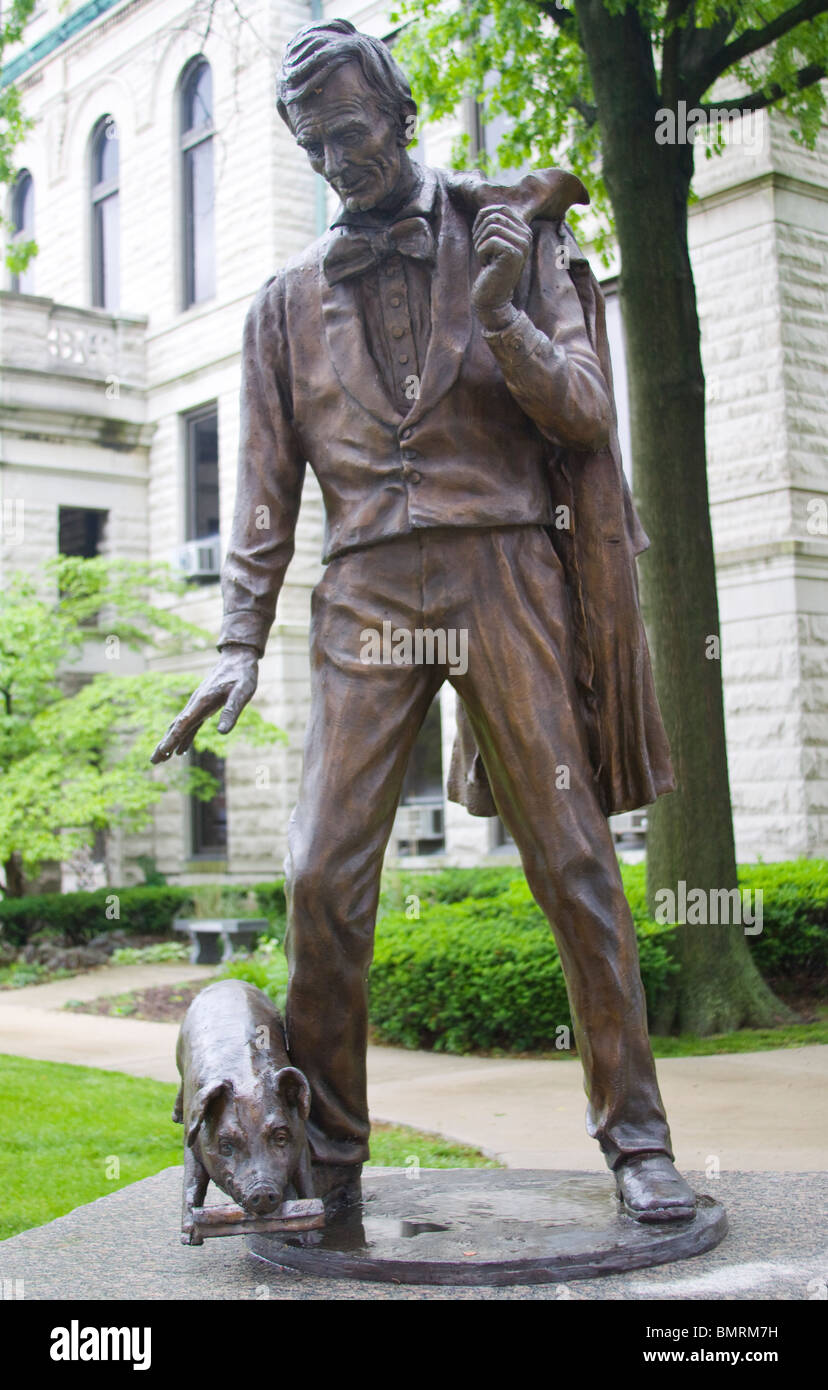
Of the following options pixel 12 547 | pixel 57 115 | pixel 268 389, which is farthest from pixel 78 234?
pixel 268 389

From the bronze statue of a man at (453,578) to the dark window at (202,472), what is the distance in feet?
57.1

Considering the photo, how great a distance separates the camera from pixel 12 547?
20594 mm

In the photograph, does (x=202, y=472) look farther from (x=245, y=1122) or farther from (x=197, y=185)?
(x=245, y=1122)

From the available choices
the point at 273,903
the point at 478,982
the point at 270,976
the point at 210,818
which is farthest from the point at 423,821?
the point at 478,982

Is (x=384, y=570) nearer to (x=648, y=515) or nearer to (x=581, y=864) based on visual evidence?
(x=581, y=864)

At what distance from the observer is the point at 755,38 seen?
9.47 m

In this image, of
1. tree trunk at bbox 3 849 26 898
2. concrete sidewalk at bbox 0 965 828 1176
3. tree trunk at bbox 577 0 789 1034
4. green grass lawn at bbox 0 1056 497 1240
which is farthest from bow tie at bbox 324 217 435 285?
tree trunk at bbox 3 849 26 898

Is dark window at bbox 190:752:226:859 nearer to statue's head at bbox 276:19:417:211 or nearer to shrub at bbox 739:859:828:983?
shrub at bbox 739:859:828:983

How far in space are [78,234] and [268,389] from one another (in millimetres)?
20964

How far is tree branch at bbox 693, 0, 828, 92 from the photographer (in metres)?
9.30

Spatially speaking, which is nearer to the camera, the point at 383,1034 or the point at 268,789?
the point at 383,1034

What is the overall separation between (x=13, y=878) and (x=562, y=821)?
48.2ft

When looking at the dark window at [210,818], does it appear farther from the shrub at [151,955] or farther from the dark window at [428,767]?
the dark window at [428,767]

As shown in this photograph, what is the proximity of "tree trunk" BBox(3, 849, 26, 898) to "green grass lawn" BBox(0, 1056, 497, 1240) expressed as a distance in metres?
8.63
